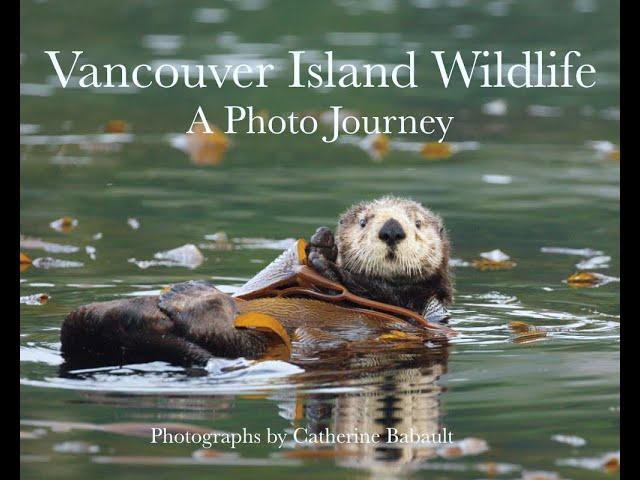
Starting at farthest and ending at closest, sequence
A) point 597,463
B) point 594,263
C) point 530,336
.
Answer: point 594,263
point 530,336
point 597,463

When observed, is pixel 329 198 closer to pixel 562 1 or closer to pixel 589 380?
pixel 589 380

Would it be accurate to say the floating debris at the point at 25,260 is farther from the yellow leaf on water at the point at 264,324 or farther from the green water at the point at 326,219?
the yellow leaf on water at the point at 264,324

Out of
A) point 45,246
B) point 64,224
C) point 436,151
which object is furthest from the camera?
point 436,151

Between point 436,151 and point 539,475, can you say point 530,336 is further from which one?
point 436,151

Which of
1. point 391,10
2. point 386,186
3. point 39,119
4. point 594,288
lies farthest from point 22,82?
point 594,288

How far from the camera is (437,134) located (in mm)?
13156

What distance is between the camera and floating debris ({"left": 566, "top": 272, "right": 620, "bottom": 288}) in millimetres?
8055

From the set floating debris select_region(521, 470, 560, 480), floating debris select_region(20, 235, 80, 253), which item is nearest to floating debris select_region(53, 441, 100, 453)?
floating debris select_region(521, 470, 560, 480)

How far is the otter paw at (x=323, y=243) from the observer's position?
6.44m

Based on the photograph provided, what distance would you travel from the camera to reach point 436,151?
12.2m

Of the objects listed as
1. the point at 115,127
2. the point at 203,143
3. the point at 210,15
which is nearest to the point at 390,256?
the point at 203,143

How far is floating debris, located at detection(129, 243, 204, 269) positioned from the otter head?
2.00 metres

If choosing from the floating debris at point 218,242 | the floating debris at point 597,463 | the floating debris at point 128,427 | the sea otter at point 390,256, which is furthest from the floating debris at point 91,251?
the floating debris at point 597,463

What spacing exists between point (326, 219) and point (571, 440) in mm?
4872
